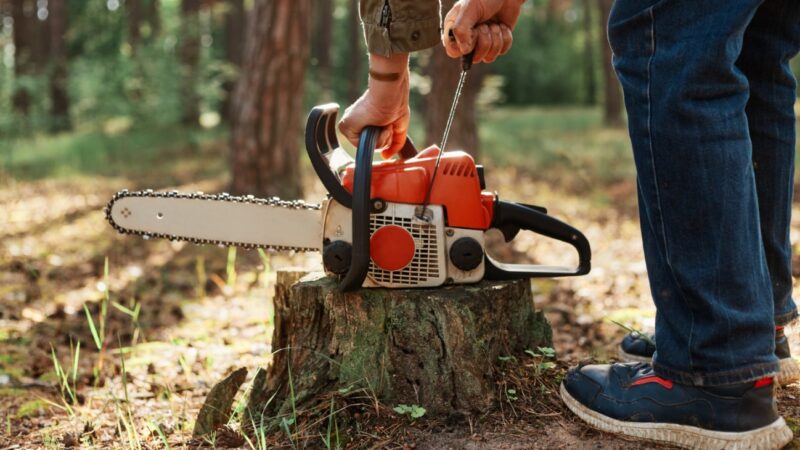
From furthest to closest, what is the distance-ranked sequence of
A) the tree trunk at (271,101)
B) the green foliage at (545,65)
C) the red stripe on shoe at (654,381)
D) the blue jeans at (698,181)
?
the green foliage at (545,65) < the tree trunk at (271,101) < the red stripe on shoe at (654,381) < the blue jeans at (698,181)

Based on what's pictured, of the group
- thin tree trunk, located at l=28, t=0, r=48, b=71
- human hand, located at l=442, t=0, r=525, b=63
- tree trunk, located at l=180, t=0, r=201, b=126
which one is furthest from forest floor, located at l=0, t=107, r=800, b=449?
thin tree trunk, located at l=28, t=0, r=48, b=71

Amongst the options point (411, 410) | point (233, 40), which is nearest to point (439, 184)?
point (411, 410)

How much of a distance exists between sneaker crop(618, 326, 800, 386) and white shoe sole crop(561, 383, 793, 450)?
0.36 m

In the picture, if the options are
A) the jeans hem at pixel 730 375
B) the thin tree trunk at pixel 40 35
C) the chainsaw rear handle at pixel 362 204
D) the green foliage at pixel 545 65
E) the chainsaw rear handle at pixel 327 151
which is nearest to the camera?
the jeans hem at pixel 730 375

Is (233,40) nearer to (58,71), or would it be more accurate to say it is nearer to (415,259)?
(58,71)

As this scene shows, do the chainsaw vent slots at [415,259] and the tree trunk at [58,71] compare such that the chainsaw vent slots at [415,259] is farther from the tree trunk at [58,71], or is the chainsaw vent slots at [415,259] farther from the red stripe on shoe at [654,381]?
the tree trunk at [58,71]

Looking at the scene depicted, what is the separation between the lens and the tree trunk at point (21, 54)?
52.4ft

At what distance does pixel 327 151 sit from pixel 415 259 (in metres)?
0.43

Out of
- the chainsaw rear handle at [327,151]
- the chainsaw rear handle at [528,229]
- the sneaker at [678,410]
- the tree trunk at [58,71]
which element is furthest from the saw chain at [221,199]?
the tree trunk at [58,71]

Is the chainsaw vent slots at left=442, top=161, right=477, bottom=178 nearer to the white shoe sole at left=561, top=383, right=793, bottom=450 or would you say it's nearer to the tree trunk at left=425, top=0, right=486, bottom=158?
the white shoe sole at left=561, top=383, right=793, bottom=450

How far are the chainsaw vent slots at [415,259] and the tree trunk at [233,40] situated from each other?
42.3 feet

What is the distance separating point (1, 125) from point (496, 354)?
12493 millimetres

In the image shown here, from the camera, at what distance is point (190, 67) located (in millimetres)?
13109

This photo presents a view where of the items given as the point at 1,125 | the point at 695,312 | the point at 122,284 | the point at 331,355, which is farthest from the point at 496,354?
the point at 1,125
